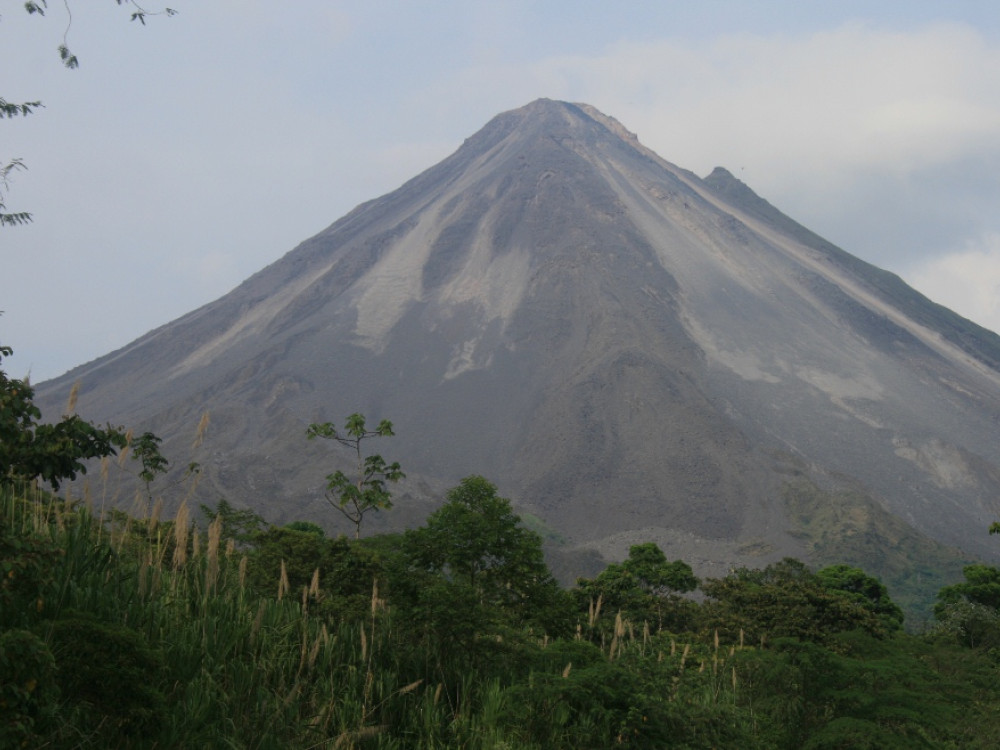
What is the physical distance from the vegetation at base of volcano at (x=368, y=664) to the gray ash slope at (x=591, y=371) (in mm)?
56311

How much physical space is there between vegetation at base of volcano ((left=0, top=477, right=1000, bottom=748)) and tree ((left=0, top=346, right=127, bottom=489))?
15.8 inches

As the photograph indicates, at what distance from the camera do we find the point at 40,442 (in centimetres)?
515

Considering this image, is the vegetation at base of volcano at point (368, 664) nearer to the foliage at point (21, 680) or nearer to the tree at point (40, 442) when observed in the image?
the foliage at point (21, 680)

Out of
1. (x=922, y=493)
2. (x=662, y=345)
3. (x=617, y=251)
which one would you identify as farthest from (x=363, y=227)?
(x=922, y=493)

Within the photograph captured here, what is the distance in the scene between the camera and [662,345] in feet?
354

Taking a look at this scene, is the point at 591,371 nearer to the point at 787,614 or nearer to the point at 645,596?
the point at 645,596

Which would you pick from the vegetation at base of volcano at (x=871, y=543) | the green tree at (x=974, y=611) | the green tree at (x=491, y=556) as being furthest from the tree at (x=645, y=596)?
the vegetation at base of volcano at (x=871, y=543)

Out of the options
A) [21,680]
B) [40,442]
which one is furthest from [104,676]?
[40,442]

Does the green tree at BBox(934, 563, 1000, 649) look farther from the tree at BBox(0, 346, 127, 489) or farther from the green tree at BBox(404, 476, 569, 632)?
the tree at BBox(0, 346, 127, 489)

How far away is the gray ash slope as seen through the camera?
82.9 meters

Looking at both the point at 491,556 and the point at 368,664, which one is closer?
the point at 368,664

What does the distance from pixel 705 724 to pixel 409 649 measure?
261 cm

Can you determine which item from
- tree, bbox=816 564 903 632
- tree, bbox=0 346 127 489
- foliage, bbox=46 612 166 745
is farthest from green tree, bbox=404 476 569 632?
tree, bbox=816 564 903 632

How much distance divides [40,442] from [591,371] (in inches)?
3880
